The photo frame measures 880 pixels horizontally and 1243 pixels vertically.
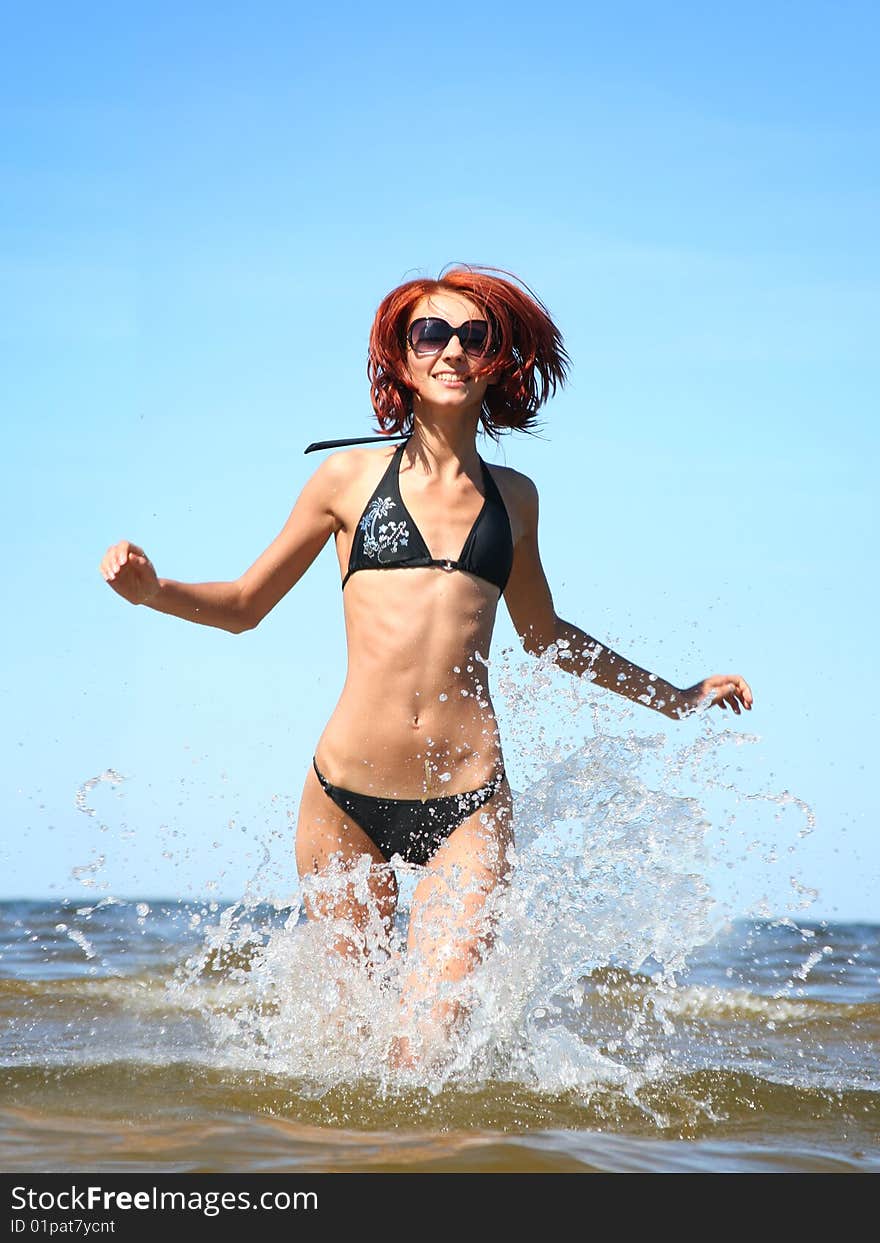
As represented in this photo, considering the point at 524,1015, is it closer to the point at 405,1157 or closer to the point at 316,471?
the point at 405,1157

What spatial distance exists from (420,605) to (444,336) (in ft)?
2.80

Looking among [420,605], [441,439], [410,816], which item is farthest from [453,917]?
[441,439]

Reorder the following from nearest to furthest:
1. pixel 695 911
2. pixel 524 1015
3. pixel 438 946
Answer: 1. pixel 438 946
2. pixel 524 1015
3. pixel 695 911

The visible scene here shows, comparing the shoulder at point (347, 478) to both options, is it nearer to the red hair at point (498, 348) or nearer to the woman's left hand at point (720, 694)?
the red hair at point (498, 348)

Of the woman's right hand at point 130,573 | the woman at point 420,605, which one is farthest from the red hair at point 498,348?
the woman's right hand at point 130,573

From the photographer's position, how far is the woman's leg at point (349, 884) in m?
4.02

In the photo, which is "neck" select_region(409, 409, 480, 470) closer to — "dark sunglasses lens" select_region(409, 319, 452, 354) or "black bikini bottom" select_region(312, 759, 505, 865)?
"dark sunglasses lens" select_region(409, 319, 452, 354)

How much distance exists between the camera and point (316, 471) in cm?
421

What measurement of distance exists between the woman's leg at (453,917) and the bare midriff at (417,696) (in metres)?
0.16

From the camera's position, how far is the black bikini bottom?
3.89m

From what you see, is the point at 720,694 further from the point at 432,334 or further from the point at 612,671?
the point at 432,334

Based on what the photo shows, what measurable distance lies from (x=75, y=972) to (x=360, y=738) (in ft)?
18.0

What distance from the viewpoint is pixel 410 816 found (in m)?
3.94
